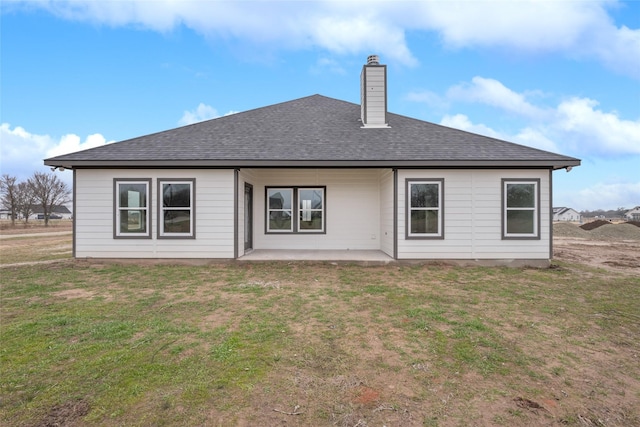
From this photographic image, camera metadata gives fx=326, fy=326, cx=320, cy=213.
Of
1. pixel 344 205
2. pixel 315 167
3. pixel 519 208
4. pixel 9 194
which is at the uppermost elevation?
pixel 9 194

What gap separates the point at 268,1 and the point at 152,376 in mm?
12992

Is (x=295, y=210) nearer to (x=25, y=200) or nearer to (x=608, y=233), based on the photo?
(x=608, y=233)

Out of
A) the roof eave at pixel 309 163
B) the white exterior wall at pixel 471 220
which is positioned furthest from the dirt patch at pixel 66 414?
the white exterior wall at pixel 471 220

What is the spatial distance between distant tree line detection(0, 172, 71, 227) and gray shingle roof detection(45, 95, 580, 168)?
100 ft

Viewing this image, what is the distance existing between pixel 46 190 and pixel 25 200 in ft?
6.58

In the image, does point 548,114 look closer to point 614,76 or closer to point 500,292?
point 614,76

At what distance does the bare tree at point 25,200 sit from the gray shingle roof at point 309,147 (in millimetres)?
30937

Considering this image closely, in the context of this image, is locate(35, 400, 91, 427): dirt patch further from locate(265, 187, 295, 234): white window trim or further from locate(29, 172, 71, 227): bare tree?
locate(29, 172, 71, 227): bare tree

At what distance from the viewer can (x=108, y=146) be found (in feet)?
31.2

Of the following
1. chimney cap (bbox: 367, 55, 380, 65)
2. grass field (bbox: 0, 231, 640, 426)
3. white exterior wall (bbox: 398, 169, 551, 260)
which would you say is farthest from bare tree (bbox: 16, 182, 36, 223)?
white exterior wall (bbox: 398, 169, 551, 260)

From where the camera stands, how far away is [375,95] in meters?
11.1

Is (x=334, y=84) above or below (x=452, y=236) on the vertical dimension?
above

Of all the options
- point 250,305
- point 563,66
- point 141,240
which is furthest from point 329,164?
point 563,66

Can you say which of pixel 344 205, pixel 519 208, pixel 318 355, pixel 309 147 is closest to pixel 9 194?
pixel 309 147
